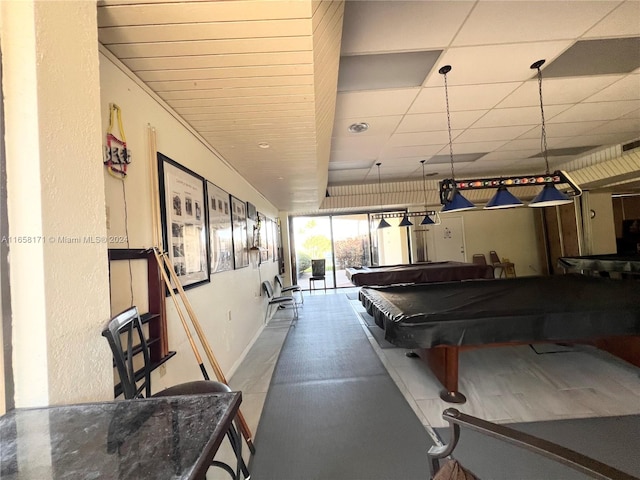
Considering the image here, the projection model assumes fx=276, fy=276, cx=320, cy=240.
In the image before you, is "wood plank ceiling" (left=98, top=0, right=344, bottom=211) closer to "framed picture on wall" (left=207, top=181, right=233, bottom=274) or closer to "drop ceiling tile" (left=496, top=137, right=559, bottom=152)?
"framed picture on wall" (left=207, top=181, right=233, bottom=274)

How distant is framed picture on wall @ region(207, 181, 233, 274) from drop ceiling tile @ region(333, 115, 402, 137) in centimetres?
177

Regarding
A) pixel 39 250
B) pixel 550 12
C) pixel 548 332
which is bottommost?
pixel 548 332

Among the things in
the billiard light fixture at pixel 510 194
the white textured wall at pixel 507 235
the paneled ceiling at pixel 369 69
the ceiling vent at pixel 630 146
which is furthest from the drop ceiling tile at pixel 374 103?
the white textured wall at pixel 507 235

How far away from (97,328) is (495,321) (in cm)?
257

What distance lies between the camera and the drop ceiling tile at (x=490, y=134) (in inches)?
161

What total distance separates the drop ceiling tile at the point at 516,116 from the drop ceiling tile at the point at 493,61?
0.80 meters

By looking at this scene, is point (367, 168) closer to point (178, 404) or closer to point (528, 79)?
point (528, 79)

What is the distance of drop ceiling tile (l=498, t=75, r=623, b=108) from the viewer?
289 cm

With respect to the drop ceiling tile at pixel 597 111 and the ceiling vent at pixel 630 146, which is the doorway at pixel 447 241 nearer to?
the ceiling vent at pixel 630 146

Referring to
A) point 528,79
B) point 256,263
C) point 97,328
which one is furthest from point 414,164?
point 97,328

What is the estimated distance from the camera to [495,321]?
2215mm

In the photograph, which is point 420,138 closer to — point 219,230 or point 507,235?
point 219,230

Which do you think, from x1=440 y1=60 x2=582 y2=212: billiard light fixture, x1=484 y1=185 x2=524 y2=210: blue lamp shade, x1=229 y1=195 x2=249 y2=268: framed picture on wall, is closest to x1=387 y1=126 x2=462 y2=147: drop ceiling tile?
x1=440 y1=60 x2=582 y2=212: billiard light fixture

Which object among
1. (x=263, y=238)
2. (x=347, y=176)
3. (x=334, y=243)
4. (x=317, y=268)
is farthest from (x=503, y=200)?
(x=334, y=243)
